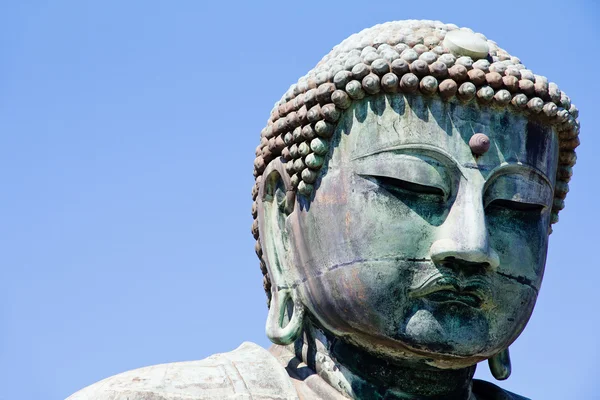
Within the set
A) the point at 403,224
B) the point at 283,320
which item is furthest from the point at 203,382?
the point at 403,224

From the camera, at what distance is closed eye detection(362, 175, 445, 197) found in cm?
1205

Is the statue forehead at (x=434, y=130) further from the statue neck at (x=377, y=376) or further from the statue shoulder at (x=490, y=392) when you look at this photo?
the statue shoulder at (x=490, y=392)

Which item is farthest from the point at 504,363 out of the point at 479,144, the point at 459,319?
the point at 479,144

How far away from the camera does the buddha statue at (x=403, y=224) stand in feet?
39.3

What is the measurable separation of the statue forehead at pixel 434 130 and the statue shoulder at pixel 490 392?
1.89 meters

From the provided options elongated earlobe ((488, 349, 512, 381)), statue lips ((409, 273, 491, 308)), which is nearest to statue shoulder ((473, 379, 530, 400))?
elongated earlobe ((488, 349, 512, 381))

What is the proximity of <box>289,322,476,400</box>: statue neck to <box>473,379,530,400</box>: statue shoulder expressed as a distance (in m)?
0.73

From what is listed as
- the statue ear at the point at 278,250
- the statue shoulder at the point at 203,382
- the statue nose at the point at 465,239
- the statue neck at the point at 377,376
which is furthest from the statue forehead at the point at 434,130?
the statue shoulder at the point at 203,382

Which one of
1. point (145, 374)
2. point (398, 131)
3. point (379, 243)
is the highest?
point (398, 131)

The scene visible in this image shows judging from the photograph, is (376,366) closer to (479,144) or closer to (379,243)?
(379,243)

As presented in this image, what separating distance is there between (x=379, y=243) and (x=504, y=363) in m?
1.60

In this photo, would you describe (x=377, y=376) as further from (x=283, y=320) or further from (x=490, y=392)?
(x=490, y=392)

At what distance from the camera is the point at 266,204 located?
1311cm

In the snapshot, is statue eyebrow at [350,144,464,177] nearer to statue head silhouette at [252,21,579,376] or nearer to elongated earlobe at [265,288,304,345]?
statue head silhouette at [252,21,579,376]
